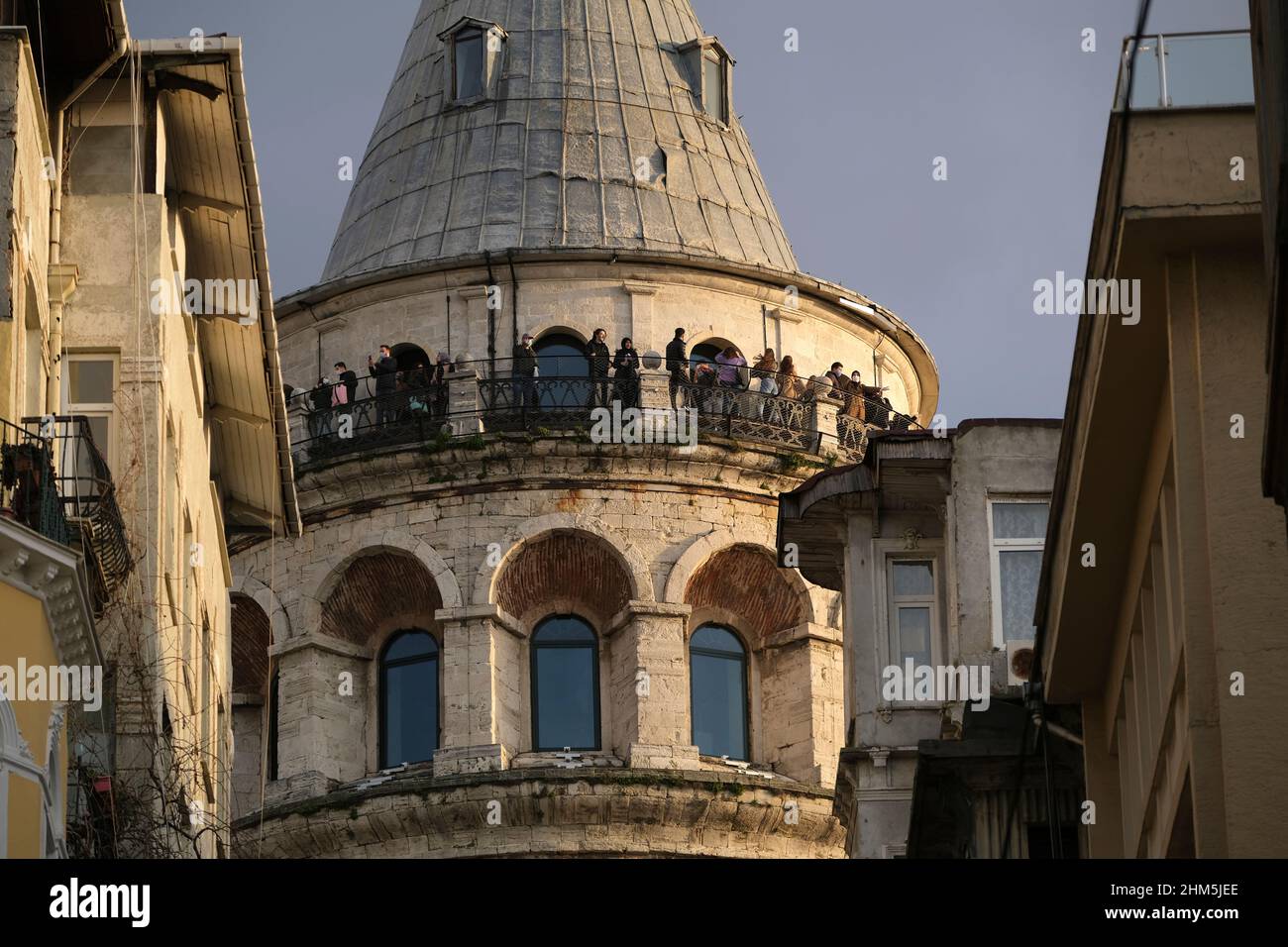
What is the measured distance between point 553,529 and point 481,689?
2.88 meters

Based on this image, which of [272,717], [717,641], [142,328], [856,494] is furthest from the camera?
[272,717]

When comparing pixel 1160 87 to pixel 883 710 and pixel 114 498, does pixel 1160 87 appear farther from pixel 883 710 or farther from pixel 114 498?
pixel 883 710

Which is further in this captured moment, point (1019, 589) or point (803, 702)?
point (803, 702)

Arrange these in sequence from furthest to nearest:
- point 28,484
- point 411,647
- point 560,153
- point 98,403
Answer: point 560,153 → point 411,647 → point 98,403 → point 28,484

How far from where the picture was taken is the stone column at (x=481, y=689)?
5816cm

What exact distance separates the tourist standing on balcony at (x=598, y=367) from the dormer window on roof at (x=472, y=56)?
6.00m

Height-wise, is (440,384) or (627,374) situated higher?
(627,374)

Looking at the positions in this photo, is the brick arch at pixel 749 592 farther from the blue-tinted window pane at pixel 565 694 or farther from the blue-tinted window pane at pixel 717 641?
the blue-tinted window pane at pixel 565 694

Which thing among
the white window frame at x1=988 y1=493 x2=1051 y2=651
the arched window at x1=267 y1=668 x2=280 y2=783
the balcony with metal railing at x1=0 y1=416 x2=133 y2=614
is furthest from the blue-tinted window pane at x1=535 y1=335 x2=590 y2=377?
the balcony with metal railing at x1=0 y1=416 x2=133 y2=614

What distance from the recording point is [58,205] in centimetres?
3177

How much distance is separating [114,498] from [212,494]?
924cm

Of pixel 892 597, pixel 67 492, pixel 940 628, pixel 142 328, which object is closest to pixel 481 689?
pixel 892 597

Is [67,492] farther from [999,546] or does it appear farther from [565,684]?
[565,684]

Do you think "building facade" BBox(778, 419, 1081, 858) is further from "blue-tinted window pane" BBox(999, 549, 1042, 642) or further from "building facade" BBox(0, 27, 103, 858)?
"building facade" BBox(0, 27, 103, 858)
